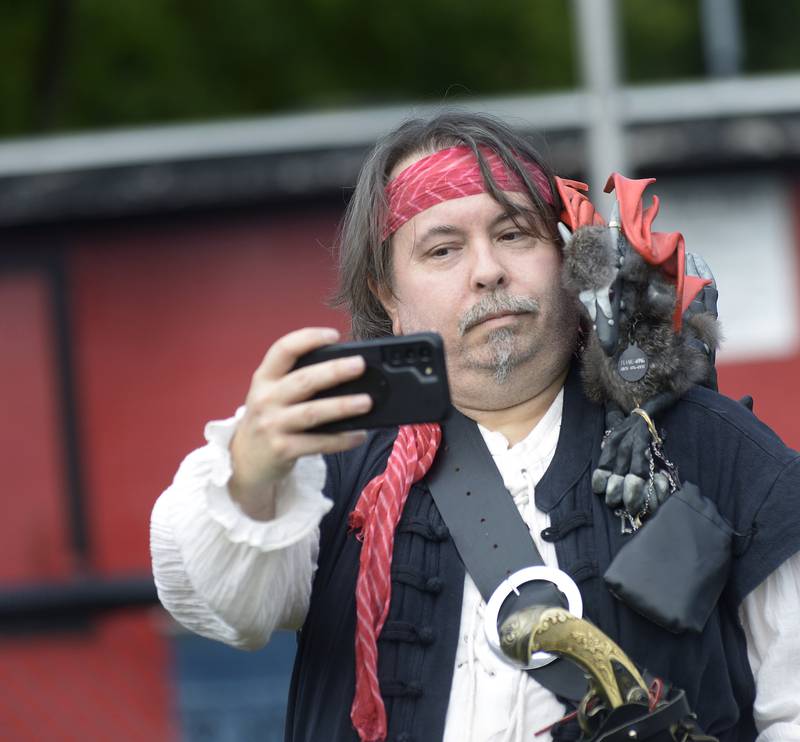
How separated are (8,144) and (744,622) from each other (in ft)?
17.6

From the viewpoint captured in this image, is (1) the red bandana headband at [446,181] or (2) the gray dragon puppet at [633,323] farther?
(1) the red bandana headband at [446,181]

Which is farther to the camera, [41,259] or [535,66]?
[535,66]

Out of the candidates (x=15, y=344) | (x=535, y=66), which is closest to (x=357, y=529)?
(x=15, y=344)

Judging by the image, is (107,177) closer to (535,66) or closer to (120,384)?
(120,384)

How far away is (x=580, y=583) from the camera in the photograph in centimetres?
226

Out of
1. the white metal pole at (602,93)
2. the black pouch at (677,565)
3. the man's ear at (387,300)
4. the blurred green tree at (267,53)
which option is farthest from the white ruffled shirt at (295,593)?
the blurred green tree at (267,53)

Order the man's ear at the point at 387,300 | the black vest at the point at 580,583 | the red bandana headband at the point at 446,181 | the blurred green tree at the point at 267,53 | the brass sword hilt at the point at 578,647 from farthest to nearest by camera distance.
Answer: the blurred green tree at the point at 267,53, the man's ear at the point at 387,300, the red bandana headband at the point at 446,181, the black vest at the point at 580,583, the brass sword hilt at the point at 578,647

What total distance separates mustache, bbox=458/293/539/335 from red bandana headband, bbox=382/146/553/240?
217mm

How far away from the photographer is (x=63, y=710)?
6168 millimetres

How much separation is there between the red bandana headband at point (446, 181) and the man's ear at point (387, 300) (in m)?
0.13

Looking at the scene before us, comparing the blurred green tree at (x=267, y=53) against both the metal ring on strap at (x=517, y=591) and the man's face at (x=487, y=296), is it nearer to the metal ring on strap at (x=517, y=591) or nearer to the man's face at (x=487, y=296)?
the man's face at (x=487, y=296)

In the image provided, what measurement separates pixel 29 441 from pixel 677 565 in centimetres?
500

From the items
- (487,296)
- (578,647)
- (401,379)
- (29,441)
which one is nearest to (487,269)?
(487,296)

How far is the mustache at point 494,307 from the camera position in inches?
93.5
